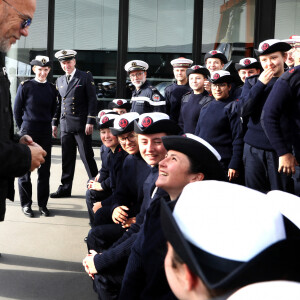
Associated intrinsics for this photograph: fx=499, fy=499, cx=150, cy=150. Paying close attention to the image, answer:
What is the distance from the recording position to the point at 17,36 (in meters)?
2.51

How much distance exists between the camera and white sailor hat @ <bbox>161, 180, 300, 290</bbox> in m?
1.02

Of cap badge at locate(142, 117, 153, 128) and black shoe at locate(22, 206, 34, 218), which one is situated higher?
cap badge at locate(142, 117, 153, 128)

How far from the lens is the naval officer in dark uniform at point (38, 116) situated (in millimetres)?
5465

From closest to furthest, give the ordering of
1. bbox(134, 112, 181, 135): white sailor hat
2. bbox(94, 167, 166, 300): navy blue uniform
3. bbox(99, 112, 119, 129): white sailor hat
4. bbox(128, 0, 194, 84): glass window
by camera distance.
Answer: bbox(94, 167, 166, 300): navy blue uniform, bbox(134, 112, 181, 135): white sailor hat, bbox(99, 112, 119, 129): white sailor hat, bbox(128, 0, 194, 84): glass window

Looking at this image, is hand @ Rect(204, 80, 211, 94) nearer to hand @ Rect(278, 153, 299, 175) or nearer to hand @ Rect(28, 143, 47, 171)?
hand @ Rect(278, 153, 299, 175)

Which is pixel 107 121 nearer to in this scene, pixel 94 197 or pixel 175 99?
pixel 94 197

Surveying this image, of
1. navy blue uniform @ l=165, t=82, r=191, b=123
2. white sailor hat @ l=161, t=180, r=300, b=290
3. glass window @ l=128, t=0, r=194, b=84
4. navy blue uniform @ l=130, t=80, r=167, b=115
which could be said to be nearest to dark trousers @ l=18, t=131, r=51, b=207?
navy blue uniform @ l=130, t=80, r=167, b=115

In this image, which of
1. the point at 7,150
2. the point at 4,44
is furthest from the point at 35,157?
the point at 4,44

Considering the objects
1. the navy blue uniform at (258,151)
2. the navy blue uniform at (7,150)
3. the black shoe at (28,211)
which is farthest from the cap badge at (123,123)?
the black shoe at (28,211)

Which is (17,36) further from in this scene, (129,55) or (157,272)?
(129,55)

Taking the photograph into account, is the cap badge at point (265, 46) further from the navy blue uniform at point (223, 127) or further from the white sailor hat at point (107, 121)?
the white sailor hat at point (107, 121)

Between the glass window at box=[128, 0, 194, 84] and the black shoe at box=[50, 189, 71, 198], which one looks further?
the glass window at box=[128, 0, 194, 84]

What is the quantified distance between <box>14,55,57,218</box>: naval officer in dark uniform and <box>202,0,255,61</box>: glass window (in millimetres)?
5171

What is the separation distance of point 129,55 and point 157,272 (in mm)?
8715
